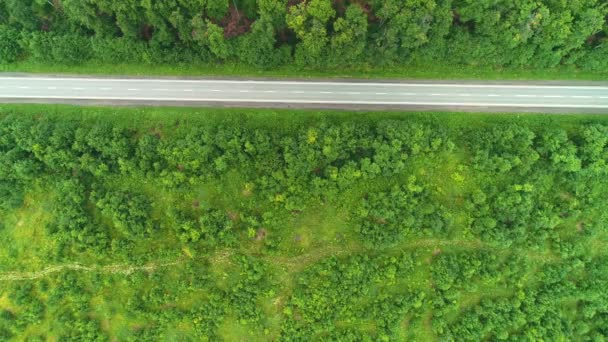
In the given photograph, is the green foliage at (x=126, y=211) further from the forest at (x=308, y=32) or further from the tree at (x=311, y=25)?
the tree at (x=311, y=25)

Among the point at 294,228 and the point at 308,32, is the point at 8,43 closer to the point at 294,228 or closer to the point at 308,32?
the point at 308,32

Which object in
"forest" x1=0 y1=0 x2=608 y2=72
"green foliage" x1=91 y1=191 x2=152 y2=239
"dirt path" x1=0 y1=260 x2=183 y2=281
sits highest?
"forest" x1=0 y1=0 x2=608 y2=72

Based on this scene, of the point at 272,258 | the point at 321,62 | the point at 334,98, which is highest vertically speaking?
the point at 321,62

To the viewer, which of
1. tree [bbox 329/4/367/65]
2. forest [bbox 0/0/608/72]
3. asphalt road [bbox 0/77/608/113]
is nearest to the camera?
tree [bbox 329/4/367/65]

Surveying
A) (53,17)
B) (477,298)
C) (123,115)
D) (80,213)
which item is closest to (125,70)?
(123,115)

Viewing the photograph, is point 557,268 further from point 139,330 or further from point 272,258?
point 139,330

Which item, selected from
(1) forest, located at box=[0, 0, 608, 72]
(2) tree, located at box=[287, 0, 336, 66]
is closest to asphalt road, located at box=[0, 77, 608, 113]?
(1) forest, located at box=[0, 0, 608, 72]

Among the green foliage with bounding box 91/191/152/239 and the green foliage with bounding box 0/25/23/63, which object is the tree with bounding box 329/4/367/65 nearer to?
the green foliage with bounding box 91/191/152/239
